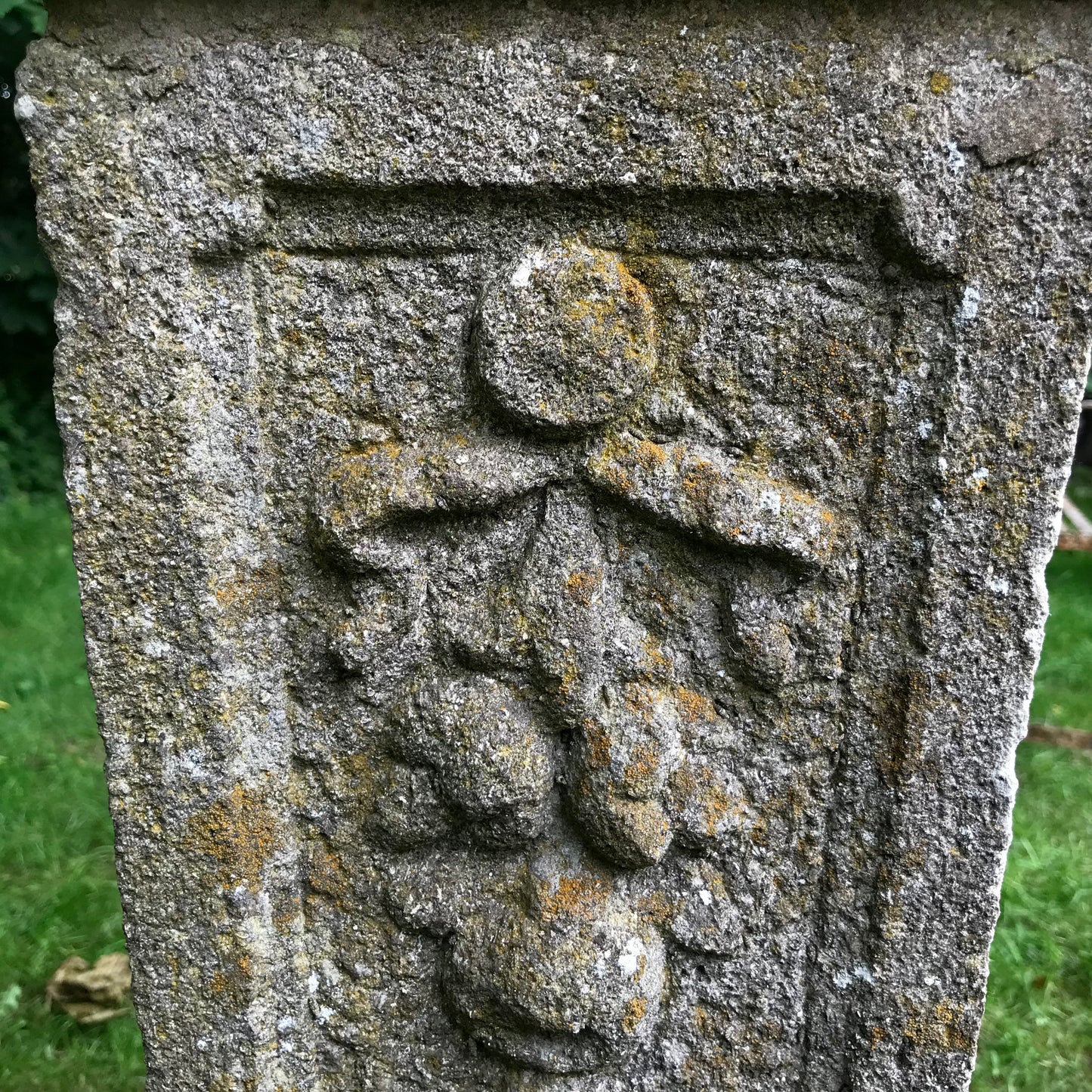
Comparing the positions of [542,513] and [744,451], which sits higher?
[744,451]

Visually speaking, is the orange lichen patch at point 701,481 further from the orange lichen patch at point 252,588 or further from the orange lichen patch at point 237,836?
the orange lichen patch at point 237,836

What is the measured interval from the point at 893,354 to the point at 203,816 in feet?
3.25

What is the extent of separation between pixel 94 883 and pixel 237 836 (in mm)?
1422

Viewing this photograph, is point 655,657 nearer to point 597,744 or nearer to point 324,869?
point 597,744

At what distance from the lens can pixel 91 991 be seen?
79.7 inches

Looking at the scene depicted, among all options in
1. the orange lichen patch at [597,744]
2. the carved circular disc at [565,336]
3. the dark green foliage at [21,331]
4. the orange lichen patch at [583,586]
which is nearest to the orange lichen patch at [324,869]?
the orange lichen patch at [597,744]

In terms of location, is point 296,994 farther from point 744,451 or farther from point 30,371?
point 30,371

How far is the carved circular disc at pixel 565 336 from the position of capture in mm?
1099

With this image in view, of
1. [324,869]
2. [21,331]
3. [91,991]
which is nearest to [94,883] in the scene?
[91,991]

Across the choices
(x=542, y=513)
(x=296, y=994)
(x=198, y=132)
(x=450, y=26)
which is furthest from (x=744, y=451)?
(x=296, y=994)

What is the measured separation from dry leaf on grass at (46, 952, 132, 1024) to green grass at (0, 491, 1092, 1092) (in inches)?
1.0

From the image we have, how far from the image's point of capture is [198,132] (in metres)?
1.08

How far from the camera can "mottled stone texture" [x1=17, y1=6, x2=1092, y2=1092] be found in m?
1.05

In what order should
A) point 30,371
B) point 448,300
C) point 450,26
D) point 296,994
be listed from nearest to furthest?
point 450,26 → point 448,300 → point 296,994 → point 30,371
